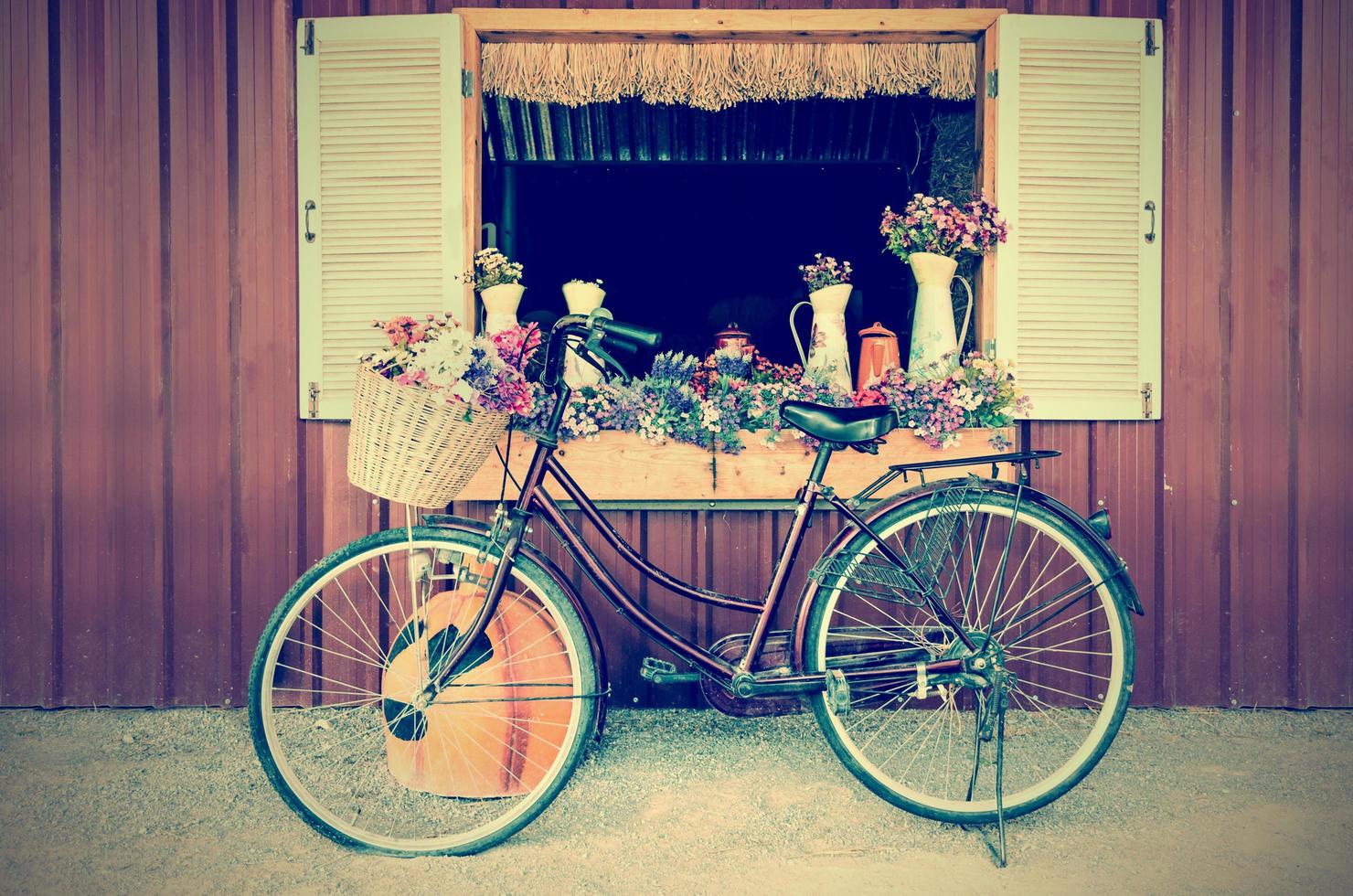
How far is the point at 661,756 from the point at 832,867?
0.86m

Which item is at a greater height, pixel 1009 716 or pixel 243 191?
pixel 243 191

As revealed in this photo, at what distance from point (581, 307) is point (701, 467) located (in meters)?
0.88

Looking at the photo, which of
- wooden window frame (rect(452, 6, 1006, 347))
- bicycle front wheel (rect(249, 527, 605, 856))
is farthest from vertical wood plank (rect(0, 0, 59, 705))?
wooden window frame (rect(452, 6, 1006, 347))

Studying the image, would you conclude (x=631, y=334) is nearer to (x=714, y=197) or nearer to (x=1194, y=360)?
(x=1194, y=360)

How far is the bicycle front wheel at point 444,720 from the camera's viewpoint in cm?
244

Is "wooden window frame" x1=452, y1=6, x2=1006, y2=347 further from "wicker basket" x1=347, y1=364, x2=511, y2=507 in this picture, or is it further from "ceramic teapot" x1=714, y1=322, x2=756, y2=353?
"wicker basket" x1=347, y1=364, x2=511, y2=507

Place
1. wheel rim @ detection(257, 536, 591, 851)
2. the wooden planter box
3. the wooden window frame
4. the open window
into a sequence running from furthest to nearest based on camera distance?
the open window
the wooden window frame
the wooden planter box
wheel rim @ detection(257, 536, 591, 851)

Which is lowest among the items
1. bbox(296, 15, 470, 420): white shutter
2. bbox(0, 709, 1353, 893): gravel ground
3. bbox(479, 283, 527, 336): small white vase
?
bbox(0, 709, 1353, 893): gravel ground

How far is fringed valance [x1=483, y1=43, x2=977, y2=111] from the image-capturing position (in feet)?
11.5

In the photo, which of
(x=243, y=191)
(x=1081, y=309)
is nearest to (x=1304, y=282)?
(x=1081, y=309)

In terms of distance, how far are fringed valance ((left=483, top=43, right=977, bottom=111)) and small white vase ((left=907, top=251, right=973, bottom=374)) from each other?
27.5 inches

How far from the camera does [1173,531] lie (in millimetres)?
3547

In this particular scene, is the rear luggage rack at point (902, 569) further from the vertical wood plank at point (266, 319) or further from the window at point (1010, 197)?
the vertical wood plank at point (266, 319)

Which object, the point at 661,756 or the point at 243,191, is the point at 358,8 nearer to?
the point at 243,191
